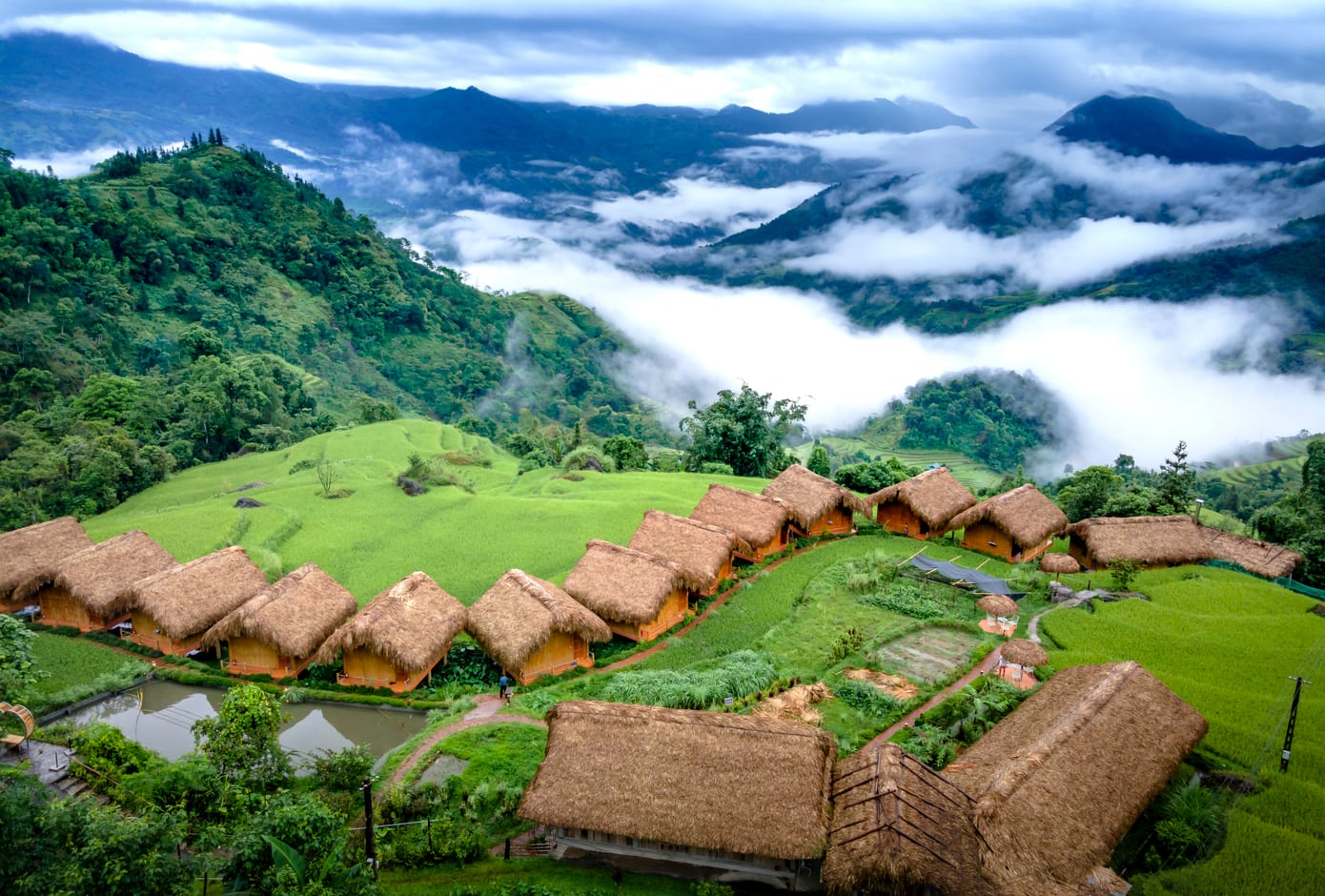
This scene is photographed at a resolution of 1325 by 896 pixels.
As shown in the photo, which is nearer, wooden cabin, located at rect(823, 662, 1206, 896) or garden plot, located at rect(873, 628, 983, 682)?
wooden cabin, located at rect(823, 662, 1206, 896)

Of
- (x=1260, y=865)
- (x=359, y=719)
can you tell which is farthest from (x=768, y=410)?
(x=1260, y=865)

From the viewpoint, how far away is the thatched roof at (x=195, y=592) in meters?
22.4

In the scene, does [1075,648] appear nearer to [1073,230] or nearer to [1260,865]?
[1260,865]

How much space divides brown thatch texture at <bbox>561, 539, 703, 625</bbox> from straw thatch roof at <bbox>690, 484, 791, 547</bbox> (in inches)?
201

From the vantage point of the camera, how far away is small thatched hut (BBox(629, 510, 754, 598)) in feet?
84.7

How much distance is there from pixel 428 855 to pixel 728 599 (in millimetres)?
13826

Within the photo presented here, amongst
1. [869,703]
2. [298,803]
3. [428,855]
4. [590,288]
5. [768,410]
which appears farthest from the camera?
[590,288]

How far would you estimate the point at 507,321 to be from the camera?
4205 inches

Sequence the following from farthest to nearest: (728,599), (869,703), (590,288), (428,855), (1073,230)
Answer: (590,288), (1073,230), (728,599), (869,703), (428,855)

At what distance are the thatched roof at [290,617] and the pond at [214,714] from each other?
1.51 metres

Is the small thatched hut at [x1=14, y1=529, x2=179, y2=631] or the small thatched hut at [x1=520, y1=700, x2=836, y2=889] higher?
the small thatched hut at [x1=520, y1=700, x2=836, y2=889]

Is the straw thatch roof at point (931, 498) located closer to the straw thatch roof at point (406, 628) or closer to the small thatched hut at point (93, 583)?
the straw thatch roof at point (406, 628)

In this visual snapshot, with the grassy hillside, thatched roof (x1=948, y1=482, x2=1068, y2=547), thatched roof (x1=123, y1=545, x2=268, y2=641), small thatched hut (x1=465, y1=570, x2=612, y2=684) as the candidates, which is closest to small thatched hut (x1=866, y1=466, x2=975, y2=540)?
thatched roof (x1=948, y1=482, x2=1068, y2=547)

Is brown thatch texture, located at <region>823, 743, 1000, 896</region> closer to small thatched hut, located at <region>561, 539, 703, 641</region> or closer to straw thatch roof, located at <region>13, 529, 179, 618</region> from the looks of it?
small thatched hut, located at <region>561, 539, 703, 641</region>
